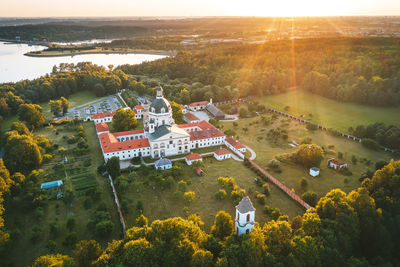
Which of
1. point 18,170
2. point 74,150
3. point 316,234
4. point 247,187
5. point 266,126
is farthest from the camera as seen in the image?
point 266,126

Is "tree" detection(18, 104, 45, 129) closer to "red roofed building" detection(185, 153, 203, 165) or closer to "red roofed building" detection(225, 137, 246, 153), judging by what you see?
"red roofed building" detection(185, 153, 203, 165)

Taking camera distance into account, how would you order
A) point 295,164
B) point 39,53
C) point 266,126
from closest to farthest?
point 295,164 < point 266,126 < point 39,53

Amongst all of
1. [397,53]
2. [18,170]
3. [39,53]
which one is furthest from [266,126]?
[39,53]

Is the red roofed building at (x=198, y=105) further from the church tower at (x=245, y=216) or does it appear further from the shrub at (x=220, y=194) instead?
the church tower at (x=245, y=216)

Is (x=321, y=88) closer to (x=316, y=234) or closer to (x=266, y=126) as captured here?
(x=266, y=126)

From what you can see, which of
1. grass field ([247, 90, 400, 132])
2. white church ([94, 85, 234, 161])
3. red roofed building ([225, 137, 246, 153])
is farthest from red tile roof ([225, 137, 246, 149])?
grass field ([247, 90, 400, 132])

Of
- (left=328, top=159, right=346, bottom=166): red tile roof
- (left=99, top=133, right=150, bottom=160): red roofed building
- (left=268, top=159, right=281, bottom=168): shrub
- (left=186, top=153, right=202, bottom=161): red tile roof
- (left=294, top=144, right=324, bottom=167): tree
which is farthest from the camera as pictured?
(left=99, top=133, right=150, bottom=160): red roofed building
